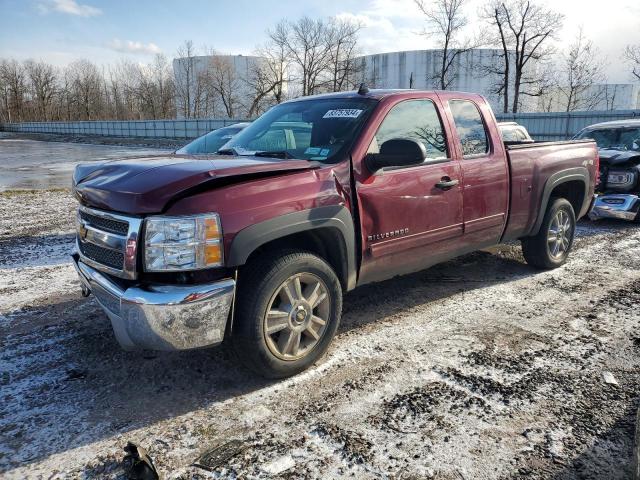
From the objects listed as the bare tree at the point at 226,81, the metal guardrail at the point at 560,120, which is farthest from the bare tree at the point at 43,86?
the metal guardrail at the point at 560,120

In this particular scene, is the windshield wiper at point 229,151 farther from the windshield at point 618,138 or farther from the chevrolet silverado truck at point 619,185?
the windshield at point 618,138

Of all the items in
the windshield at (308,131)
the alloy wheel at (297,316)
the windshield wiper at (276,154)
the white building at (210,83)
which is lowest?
the alloy wheel at (297,316)

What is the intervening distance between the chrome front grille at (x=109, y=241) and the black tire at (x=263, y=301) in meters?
0.66

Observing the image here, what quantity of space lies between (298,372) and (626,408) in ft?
6.64

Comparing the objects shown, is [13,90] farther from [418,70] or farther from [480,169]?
[480,169]

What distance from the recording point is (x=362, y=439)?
8.54ft

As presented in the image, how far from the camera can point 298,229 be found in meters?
3.09

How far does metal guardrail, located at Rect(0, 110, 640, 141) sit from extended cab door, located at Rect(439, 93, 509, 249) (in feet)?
57.3

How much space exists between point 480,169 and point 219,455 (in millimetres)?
3293

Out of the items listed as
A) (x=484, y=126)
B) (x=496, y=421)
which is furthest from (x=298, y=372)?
(x=484, y=126)

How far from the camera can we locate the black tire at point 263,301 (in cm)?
293

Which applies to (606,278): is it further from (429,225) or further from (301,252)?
(301,252)

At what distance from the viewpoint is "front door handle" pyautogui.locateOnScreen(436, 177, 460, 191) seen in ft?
13.2

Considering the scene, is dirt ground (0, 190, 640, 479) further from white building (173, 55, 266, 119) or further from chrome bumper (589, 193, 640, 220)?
white building (173, 55, 266, 119)
